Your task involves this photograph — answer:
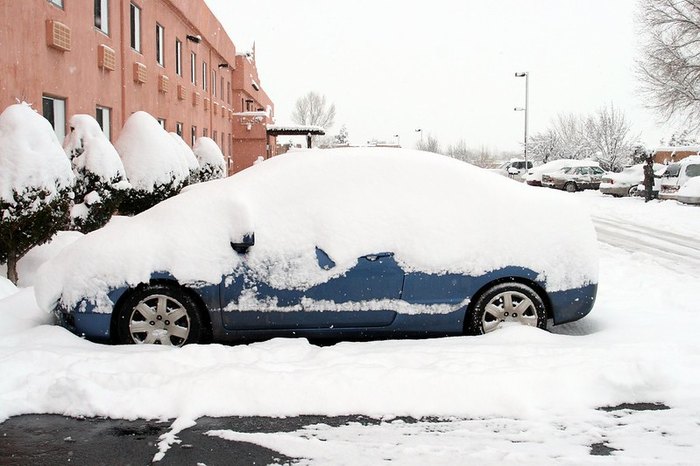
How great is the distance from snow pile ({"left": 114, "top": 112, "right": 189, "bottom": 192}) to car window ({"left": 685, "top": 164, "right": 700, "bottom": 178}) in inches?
743

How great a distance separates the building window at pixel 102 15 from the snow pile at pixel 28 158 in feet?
24.9

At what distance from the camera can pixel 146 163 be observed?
13547 mm

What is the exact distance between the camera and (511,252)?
5414mm

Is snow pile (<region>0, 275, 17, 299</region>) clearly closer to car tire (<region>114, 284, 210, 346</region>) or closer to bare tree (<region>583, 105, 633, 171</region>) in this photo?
car tire (<region>114, 284, 210, 346</region>)

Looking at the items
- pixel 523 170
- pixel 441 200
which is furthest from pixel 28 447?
pixel 523 170

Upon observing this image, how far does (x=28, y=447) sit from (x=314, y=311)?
7.33 ft

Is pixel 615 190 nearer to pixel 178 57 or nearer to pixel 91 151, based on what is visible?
pixel 178 57

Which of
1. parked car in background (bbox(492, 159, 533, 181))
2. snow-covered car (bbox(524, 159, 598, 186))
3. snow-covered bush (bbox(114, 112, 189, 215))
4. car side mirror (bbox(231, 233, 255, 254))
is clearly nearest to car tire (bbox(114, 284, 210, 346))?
car side mirror (bbox(231, 233, 255, 254))

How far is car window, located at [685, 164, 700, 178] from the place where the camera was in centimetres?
2438

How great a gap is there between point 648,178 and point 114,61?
2012 cm

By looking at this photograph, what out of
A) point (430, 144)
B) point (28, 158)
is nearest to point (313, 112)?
point (430, 144)

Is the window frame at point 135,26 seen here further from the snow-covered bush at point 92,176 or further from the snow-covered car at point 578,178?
the snow-covered car at point 578,178

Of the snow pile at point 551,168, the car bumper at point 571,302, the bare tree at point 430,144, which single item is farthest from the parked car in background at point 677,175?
the bare tree at point 430,144

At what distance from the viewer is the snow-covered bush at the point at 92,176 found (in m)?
10.6
